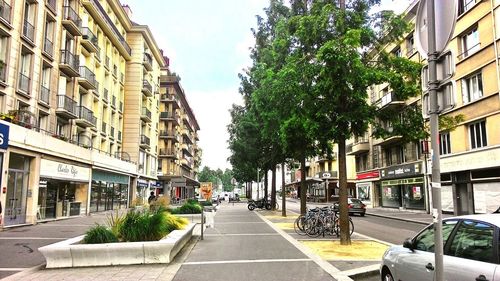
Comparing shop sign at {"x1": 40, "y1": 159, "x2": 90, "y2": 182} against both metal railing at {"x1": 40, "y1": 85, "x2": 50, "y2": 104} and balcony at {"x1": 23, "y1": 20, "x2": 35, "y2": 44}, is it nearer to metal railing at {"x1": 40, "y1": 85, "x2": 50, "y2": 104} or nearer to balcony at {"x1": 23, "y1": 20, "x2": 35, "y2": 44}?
metal railing at {"x1": 40, "y1": 85, "x2": 50, "y2": 104}

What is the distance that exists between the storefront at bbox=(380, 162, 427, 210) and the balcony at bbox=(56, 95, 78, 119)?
26.3 m

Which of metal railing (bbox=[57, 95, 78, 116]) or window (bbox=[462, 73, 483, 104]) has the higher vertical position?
window (bbox=[462, 73, 483, 104])

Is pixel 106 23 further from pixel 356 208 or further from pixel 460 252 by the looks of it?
pixel 460 252

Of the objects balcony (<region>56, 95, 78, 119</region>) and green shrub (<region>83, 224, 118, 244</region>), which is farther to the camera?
balcony (<region>56, 95, 78, 119</region>)

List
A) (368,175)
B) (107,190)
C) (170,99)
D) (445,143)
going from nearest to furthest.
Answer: (445,143) → (107,190) → (368,175) → (170,99)

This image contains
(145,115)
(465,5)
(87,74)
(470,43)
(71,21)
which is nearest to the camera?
(470,43)

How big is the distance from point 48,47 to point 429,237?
26.5 metres

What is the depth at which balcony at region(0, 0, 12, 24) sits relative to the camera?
856 inches

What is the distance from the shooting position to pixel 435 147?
15.6ft

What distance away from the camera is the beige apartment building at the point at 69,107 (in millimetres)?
21953

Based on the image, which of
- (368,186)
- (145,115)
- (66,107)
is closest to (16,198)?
(66,107)

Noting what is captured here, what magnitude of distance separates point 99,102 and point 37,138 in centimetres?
1539

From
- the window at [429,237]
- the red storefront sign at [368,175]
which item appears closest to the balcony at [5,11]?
the window at [429,237]

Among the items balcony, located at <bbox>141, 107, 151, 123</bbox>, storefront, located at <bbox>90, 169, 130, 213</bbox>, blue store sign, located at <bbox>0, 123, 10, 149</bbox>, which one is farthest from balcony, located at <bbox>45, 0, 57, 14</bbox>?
balcony, located at <bbox>141, 107, 151, 123</bbox>
